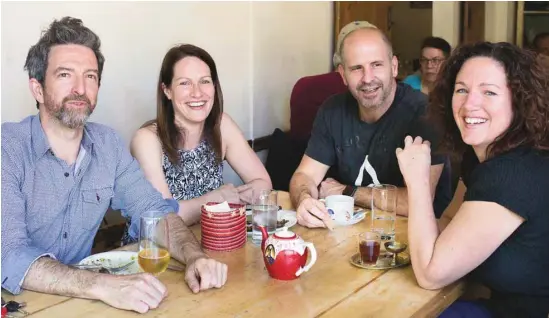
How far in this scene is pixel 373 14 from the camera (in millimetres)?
5102

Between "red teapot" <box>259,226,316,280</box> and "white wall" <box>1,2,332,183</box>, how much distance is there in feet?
4.44

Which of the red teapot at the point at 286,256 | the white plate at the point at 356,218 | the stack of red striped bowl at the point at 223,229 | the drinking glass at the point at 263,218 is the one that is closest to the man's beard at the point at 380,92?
the white plate at the point at 356,218

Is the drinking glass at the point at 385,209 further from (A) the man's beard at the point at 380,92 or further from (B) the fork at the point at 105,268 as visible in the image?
(B) the fork at the point at 105,268

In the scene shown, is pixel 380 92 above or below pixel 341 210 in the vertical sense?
above

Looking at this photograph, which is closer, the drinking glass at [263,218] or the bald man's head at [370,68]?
the drinking glass at [263,218]

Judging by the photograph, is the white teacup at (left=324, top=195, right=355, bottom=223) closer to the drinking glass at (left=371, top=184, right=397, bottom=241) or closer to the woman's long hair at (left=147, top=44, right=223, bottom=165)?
the drinking glass at (left=371, top=184, right=397, bottom=241)

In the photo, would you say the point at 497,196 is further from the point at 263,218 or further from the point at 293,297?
the point at 263,218

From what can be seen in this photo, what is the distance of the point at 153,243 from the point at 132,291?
0.55ft

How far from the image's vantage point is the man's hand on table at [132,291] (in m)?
1.44

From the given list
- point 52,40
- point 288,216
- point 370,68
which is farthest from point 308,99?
Result: point 52,40

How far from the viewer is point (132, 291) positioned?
146cm

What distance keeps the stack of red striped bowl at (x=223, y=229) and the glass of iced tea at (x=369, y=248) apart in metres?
0.35

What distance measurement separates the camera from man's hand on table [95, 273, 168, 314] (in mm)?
1443

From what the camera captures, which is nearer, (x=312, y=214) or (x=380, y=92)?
(x=312, y=214)
